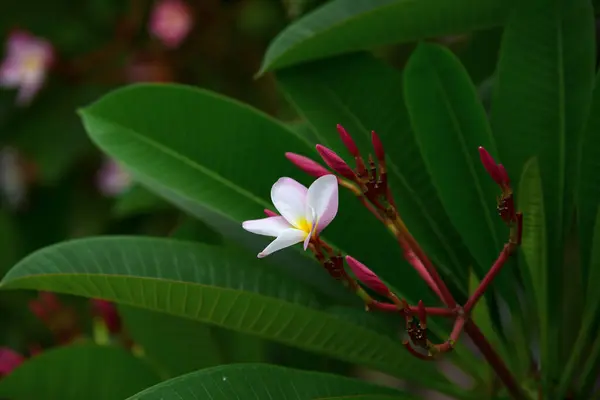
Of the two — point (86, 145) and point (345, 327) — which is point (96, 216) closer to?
point (86, 145)

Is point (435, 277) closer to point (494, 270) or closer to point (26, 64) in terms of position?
point (494, 270)

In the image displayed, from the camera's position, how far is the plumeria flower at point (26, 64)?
1455 millimetres

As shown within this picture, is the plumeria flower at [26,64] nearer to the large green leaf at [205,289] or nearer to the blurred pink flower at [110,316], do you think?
the blurred pink flower at [110,316]

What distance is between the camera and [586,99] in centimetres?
61

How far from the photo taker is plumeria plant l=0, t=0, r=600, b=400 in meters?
0.55

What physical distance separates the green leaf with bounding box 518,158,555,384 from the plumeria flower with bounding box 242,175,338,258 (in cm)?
16

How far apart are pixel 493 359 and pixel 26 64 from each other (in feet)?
3.83

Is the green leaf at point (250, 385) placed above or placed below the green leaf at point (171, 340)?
above

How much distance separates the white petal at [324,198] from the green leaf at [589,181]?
0.21m

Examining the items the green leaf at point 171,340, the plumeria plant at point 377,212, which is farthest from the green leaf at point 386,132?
the green leaf at point 171,340

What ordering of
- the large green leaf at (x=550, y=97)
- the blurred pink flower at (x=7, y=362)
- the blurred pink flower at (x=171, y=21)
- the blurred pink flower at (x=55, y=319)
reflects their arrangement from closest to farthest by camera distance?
the large green leaf at (x=550, y=97) → the blurred pink flower at (x=7, y=362) → the blurred pink flower at (x=55, y=319) → the blurred pink flower at (x=171, y=21)

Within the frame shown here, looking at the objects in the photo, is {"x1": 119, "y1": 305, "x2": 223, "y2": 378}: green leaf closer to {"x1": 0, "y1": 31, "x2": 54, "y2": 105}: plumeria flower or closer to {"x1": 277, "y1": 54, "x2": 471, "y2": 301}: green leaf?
{"x1": 277, "y1": 54, "x2": 471, "y2": 301}: green leaf

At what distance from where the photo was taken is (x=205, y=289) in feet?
1.73

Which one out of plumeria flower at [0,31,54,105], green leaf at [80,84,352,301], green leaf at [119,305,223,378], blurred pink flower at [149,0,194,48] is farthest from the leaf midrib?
plumeria flower at [0,31,54,105]
